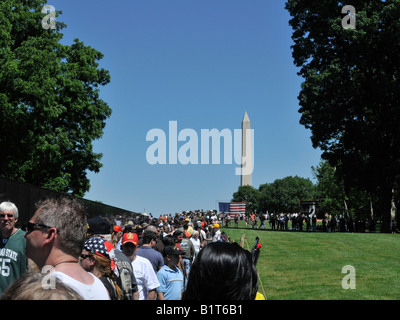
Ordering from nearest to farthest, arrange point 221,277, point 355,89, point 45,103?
point 221,277 → point 45,103 → point 355,89

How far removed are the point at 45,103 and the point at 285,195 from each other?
110 m

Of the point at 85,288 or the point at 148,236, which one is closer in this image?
the point at 85,288

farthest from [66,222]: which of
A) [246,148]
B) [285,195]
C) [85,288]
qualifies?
[285,195]

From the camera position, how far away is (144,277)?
6.83m

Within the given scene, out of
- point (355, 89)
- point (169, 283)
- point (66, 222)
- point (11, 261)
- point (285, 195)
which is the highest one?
point (355, 89)

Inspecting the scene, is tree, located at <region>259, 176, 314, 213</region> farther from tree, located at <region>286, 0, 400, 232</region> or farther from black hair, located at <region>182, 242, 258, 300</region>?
black hair, located at <region>182, 242, 258, 300</region>

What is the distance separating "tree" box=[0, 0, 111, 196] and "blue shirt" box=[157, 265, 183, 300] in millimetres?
20784

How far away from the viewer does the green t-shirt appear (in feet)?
17.1

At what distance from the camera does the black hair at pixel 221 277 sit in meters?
2.68

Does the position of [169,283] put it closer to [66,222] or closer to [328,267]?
[66,222]

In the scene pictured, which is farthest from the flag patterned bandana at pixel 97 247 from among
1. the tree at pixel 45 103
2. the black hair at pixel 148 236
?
the tree at pixel 45 103

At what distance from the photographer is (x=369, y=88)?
1379 inches
